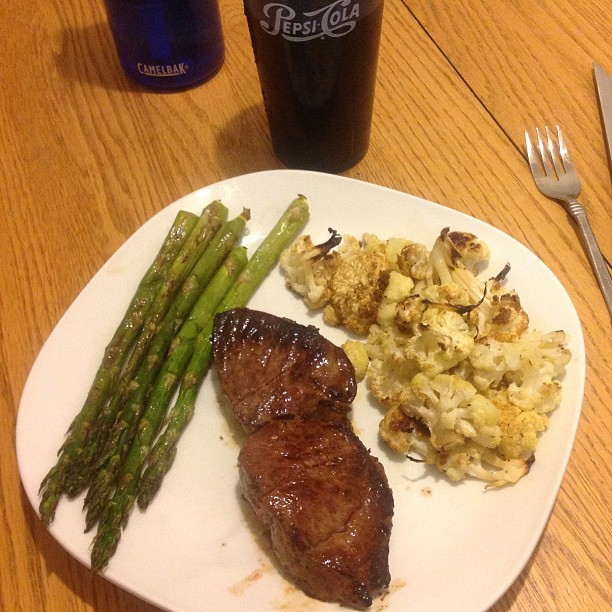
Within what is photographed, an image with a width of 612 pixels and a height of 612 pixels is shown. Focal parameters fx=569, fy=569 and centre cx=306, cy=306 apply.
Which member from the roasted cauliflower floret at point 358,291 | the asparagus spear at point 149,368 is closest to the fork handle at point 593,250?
the roasted cauliflower floret at point 358,291

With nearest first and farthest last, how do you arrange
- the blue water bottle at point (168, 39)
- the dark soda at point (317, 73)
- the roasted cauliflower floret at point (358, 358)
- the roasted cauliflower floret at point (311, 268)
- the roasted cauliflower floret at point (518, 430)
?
the roasted cauliflower floret at point (518, 430), the dark soda at point (317, 73), the roasted cauliflower floret at point (358, 358), the roasted cauliflower floret at point (311, 268), the blue water bottle at point (168, 39)

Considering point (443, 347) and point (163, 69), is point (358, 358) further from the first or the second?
point (163, 69)

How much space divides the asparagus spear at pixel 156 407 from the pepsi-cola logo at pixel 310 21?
0.64m

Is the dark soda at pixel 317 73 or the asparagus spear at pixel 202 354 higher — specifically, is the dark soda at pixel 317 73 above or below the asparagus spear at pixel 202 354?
above

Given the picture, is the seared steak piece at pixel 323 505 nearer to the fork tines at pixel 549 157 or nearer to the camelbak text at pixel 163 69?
the fork tines at pixel 549 157

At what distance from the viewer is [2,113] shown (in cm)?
241

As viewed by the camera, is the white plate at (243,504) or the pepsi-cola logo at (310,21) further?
the pepsi-cola logo at (310,21)

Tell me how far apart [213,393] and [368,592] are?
0.68m

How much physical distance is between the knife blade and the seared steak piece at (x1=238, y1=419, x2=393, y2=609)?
1.54 meters

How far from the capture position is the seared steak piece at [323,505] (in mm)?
1260

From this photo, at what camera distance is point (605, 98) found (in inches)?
88.0

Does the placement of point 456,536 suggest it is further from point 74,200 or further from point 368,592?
point 74,200

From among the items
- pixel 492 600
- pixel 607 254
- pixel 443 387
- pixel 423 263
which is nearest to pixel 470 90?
pixel 607 254

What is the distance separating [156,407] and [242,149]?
1.14m
